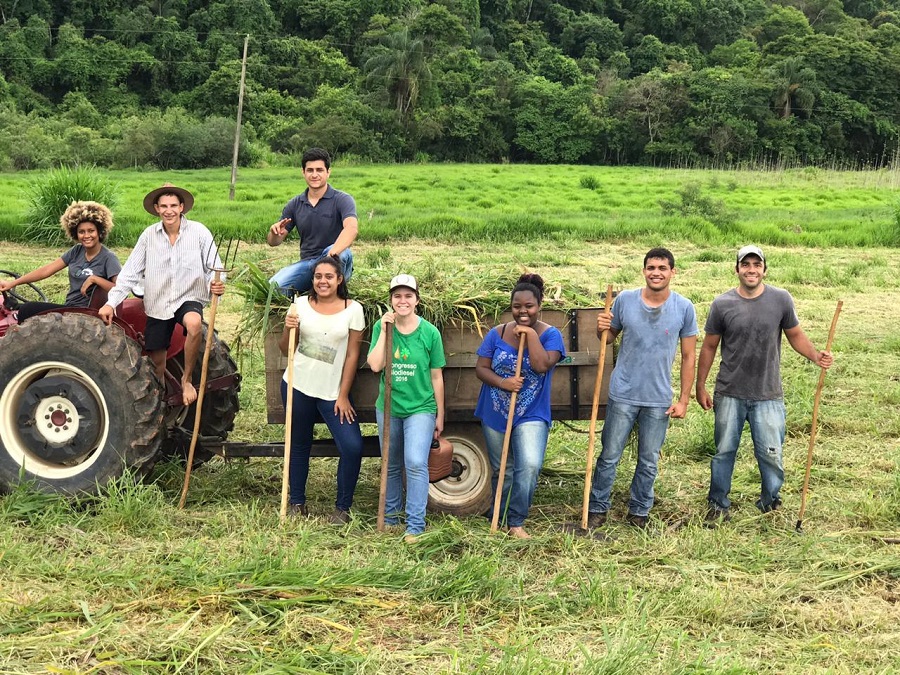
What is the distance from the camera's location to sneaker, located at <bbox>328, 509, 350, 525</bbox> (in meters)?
5.36

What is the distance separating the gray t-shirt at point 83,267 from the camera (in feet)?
20.8

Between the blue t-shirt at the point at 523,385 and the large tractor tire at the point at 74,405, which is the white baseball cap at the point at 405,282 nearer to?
the blue t-shirt at the point at 523,385

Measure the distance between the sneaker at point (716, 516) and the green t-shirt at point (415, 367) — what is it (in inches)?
68.2

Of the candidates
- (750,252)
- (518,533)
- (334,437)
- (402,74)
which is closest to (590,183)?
(402,74)

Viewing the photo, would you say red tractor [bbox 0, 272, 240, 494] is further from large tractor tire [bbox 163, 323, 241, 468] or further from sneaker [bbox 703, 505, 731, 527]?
sneaker [bbox 703, 505, 731, 527]

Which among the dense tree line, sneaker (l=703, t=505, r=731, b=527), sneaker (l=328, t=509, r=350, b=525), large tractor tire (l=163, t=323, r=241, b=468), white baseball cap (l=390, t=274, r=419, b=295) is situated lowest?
sneaker (l=328, t=509, r=350, b=525)

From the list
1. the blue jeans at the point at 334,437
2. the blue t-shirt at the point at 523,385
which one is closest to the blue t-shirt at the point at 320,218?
the blue jeans at the point at 334,437

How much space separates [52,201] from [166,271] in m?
13.6

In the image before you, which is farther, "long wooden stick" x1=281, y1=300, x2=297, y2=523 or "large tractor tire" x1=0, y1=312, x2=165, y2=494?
"large tractor tire" x1=0, y1=312, x2=165, y2=494

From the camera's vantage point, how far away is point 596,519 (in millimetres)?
5520

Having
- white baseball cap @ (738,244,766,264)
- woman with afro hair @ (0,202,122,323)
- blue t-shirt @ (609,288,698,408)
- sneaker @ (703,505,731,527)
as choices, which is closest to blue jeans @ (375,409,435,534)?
blue t-shirt @ (609,288,698,408)

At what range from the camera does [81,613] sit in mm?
4047

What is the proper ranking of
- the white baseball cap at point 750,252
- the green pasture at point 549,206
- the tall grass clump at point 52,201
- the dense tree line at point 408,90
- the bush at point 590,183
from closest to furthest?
the white baseball cap at point 750,252, the tall grass clump at point 52,201, the green pasture at point 549,206, the bush at point 590,183, the dense tree line at point 408,90

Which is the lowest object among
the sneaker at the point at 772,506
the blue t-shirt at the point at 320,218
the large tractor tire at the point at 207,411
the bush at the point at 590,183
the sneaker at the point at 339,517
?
the sneaker at the point at 339,517
